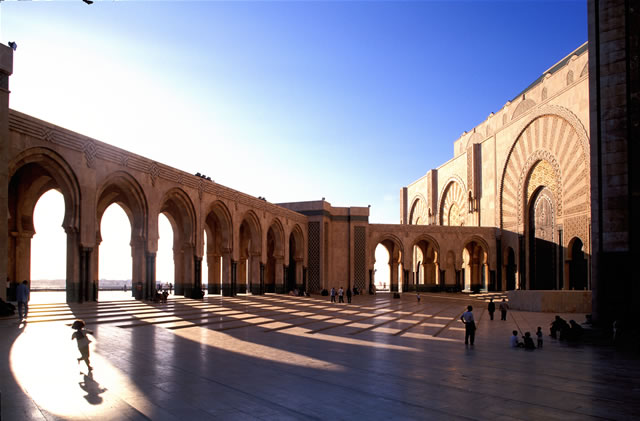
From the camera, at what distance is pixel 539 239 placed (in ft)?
83.8

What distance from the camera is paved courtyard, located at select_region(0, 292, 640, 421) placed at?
428cm

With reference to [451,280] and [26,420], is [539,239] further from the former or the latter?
[26,420]

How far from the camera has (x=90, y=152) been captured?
43.8 ft

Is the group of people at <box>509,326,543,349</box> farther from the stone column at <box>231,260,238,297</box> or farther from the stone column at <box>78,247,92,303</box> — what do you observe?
the stone column at <box>231,260,238,297</box>

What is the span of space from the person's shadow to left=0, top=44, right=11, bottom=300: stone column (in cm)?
647

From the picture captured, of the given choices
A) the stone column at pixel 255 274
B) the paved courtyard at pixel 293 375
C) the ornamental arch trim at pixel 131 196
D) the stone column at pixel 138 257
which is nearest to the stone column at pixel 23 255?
the ornamental arch trim at pixel 131 196

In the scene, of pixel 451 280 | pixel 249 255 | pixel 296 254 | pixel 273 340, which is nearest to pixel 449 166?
pixel 451 280

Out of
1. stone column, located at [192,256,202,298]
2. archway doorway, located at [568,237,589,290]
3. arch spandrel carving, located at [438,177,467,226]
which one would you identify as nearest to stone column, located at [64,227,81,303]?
stone column, located at [192,256,202,298]

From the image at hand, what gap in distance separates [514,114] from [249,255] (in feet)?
55.8

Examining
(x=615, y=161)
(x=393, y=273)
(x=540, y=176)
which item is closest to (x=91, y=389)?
(x=615, y=161)

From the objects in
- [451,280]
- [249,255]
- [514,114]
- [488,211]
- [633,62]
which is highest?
[514,114]

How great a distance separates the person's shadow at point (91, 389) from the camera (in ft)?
14.4

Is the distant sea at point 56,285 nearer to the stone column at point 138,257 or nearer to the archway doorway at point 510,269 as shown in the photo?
the stone column at point 138,257

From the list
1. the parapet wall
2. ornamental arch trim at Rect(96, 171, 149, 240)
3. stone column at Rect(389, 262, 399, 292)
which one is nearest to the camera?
ornamental arch trim at Rect(96, 171, 149, 240)
